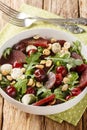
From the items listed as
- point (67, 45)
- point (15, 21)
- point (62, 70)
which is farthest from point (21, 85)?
point (15, 21)

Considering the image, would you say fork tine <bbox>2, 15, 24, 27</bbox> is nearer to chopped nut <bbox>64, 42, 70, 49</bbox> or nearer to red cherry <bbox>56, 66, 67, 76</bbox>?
chopped nut <bbox>64, 42, 70, 49</bbox>

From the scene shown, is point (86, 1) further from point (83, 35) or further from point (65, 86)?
point (65, 86)

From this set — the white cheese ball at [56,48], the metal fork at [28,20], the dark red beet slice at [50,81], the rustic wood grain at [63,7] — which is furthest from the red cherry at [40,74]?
the rustic wood grain at [63,7]

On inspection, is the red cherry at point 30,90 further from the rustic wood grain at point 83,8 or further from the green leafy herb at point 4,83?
the rustic wood grain at point 83,8

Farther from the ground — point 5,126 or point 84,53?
point 84,53

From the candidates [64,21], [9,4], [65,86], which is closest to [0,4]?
[9,4]

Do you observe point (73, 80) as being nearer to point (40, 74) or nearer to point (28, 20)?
point (40, 74)

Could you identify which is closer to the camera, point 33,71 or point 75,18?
point 33,71
